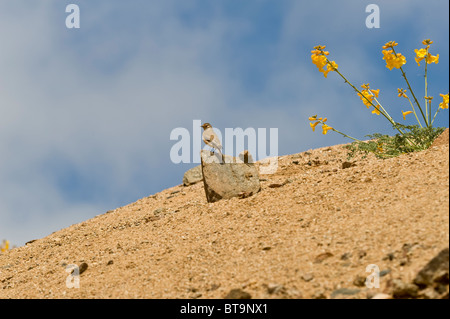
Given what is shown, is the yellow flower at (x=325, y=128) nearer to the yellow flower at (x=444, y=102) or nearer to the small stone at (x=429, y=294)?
the yellow flower at (x=444, y=102)

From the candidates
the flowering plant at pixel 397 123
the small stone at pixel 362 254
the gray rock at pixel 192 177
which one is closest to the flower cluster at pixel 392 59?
the flowering plant at pixel 397 123

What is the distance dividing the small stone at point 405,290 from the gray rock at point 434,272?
84 mm

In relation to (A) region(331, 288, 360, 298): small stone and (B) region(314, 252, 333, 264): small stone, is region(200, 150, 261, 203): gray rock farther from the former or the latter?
(A) region(331, 288, 360, 298): small stone

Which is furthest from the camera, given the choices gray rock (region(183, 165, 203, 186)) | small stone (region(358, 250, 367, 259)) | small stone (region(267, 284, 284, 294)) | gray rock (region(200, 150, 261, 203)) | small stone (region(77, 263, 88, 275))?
gray rock (region(183, 165, 203, 186))

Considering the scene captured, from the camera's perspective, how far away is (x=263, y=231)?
263 inches

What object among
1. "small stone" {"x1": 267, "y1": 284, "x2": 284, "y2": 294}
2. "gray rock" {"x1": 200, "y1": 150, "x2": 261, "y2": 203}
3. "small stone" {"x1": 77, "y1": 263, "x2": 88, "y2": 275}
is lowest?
"small stone" {"x1": 267, "y1": 284, "x2": 284, "y2": 294}

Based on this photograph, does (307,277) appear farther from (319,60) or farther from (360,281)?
(319,60)

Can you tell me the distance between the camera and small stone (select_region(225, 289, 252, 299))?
495 cm

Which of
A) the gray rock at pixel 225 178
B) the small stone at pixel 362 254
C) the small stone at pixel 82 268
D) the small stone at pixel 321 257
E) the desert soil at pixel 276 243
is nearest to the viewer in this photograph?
the desert soil at pixel 276 243

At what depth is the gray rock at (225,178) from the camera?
8.92 m

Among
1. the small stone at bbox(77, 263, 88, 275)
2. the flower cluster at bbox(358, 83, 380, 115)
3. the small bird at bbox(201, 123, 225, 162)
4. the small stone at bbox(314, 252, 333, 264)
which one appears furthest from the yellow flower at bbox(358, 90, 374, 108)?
the small stone at bbox(77, 263, 88, 275)

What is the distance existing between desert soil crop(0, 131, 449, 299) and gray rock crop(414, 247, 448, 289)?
104 mm

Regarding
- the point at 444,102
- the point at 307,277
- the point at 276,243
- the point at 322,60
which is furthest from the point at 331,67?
the point at 307,277
